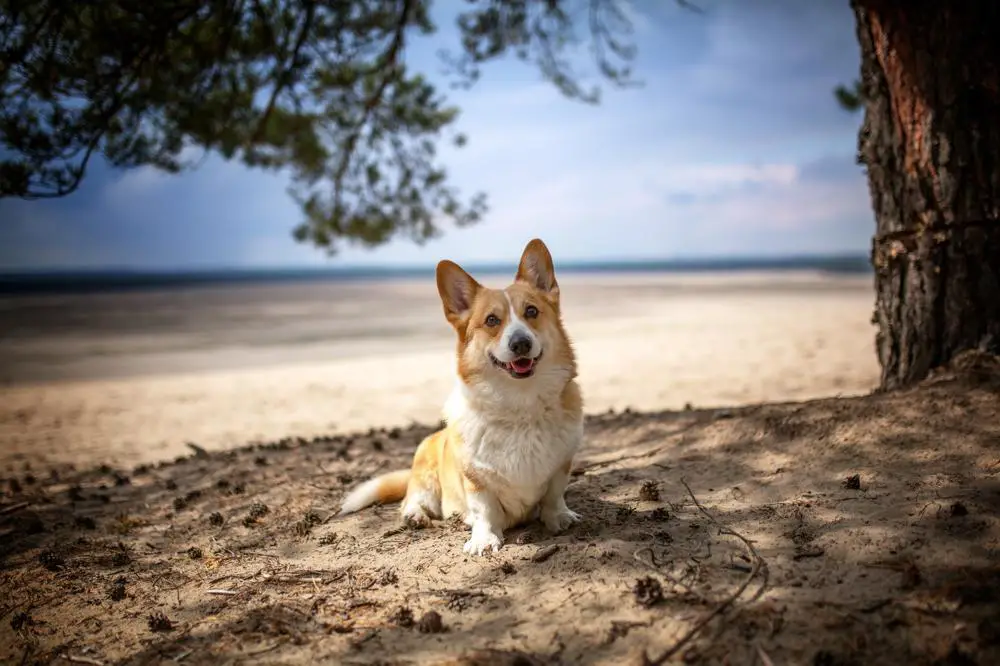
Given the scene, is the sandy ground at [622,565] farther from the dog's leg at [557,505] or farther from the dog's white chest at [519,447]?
the dog's white chest at [519,447]

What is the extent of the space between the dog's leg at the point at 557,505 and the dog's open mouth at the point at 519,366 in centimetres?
65

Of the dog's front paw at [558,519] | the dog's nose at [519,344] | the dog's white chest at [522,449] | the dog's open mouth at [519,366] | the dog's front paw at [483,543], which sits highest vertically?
the dog's nose at [519,344]

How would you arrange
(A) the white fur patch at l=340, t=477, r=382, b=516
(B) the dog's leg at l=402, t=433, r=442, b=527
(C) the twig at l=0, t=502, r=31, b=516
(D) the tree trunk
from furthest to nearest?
1. (C) the twig at l=0, t=502, r=31, b=516
2. (D) the tree trunk
3. (A) the white fur patch at l=340, t=477, r=382, b=516
4. (B) the dog's leg at l=402, t=433, r=442, b=527

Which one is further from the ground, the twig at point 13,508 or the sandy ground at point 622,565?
the sandy ground at point 622,565

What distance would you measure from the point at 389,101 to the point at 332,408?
16.9 feet

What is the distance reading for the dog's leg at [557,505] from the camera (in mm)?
3928

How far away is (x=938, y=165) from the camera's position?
5.14 metres

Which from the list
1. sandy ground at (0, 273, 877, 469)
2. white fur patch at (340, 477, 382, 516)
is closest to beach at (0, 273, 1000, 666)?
white fur patch at (340, 477, 382, 516)

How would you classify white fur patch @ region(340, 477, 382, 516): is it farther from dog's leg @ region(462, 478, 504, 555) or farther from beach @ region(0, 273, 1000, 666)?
dog's leg @ region(462, 478, 504, 555)

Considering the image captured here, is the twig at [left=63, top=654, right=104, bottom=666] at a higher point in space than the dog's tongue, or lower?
lower

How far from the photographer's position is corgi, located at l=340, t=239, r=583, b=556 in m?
3.78

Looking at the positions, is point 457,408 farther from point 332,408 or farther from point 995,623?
point 332,408

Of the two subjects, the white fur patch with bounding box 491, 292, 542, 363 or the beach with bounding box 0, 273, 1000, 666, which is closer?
the beach with bounding box 0, 273, 1000, 666

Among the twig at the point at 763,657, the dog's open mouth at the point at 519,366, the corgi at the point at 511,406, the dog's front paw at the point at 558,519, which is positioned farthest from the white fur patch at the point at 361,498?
the twig at the point at 763,657
